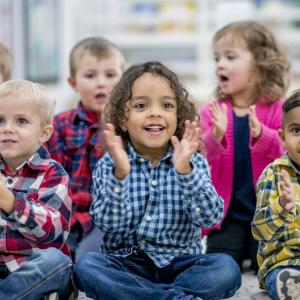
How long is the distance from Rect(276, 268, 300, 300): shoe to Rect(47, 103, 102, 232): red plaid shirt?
3.07 ft

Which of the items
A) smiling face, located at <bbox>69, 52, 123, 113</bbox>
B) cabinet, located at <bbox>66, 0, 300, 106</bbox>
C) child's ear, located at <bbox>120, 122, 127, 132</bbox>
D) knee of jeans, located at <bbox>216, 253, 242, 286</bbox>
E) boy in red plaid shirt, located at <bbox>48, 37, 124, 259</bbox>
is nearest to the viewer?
knee of jeans, located at <bbox>216, 253, 242, 286</bbox>

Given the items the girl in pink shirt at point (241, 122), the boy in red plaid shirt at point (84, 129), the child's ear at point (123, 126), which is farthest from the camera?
the boy in red plaid shirt at point (84, 129)

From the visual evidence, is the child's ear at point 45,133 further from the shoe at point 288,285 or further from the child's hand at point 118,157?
the shoe at point 288,285

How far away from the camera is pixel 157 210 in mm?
2273

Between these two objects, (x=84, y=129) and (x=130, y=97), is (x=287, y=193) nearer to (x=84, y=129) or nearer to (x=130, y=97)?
(x=130, y=97)

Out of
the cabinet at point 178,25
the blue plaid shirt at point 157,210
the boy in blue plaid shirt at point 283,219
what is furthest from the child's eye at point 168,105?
the cabinet at point 178,25

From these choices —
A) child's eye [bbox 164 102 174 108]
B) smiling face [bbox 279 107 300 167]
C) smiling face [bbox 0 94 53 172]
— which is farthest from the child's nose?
smiling face [bbox 279 107 300 167]

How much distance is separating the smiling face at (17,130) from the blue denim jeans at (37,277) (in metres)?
0.30

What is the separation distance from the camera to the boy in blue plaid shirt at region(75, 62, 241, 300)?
7.08 ft

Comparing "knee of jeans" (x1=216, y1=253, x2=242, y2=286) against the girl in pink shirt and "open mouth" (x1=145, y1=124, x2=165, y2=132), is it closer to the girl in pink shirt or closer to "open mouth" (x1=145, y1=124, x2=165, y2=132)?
"open mouth" (x1=145, y1=124, x2=165, y2=132)

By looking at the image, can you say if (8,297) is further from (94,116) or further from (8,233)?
(94,116)

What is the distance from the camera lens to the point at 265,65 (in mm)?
2980

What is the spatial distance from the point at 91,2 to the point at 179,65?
1158 mm

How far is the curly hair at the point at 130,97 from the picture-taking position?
238 centimetres
